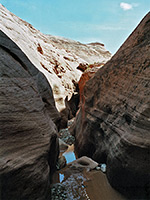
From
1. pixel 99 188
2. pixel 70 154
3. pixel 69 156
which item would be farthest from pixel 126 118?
pixel 70 154

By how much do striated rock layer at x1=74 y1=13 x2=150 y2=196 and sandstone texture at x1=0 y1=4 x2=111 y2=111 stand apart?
3.17 m

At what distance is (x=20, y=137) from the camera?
9.27 ft

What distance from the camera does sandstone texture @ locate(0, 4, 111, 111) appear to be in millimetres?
5656

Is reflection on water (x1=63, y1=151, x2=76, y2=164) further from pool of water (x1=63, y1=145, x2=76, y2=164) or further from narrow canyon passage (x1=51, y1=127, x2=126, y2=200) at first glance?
narrow canyon passage (x1=51, y1=127, x2=126, y2=200)

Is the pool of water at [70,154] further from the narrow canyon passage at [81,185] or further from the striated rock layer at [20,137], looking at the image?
the striated rock layer at [20,137]

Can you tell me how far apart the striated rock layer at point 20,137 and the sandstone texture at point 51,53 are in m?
2.10

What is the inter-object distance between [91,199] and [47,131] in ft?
5.91

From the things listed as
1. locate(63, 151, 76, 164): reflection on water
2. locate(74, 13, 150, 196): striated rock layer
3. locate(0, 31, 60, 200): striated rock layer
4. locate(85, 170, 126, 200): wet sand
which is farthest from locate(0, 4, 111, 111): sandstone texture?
locate(85, 170, 126, 200): wet sand

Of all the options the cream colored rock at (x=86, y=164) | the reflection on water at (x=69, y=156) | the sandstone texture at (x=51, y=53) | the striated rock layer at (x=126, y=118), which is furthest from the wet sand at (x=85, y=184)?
the sandstone texture at (x=51, y=53)

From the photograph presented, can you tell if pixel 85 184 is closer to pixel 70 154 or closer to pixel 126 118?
pixel 126 118

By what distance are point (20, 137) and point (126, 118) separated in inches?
92.2

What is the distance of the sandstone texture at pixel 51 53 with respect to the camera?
18.6ft

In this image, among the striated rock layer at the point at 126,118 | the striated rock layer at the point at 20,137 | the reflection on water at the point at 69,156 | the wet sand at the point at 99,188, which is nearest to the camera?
the striated rock layer at the point at 20,137

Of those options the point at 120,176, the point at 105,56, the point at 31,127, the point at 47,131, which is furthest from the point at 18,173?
the point at 105,56
